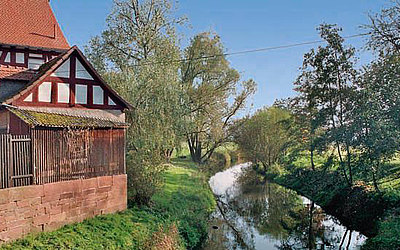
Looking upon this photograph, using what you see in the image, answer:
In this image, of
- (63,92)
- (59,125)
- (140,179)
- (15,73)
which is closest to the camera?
(59,125)

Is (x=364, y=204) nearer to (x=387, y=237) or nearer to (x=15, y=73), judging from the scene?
(x=387, y=237)

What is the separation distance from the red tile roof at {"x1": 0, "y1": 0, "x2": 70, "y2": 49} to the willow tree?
3456 millimetres

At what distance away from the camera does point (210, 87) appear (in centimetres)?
3045

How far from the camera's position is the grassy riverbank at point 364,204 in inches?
511

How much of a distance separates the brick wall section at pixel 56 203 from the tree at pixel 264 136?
21165 millimetres

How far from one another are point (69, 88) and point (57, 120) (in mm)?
1823

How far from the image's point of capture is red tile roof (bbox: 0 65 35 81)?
49.8 feet

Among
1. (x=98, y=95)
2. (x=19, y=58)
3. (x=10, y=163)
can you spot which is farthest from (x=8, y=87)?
(x=10, y=163)

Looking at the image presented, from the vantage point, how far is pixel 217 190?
28.1 metres

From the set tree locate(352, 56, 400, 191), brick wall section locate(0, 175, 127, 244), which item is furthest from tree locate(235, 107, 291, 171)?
brick wall section locate(0, 175, 127, 244)

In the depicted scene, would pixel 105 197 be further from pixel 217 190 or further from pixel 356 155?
pixel 217 190

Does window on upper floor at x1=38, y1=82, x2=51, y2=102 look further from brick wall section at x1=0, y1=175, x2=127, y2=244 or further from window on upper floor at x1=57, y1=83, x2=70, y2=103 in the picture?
brick wall section at x1=0, y1=175, x2=127, y2=244

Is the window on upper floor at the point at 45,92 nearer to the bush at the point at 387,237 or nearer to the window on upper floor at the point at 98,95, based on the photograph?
the window on upper floor at the point at 98,95

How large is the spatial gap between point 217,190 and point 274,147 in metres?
8.52
